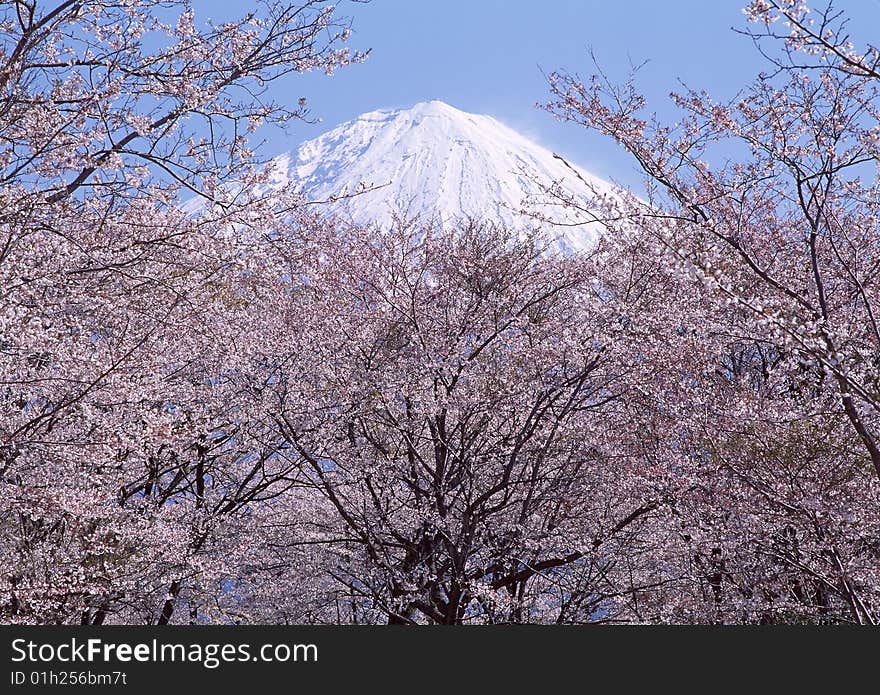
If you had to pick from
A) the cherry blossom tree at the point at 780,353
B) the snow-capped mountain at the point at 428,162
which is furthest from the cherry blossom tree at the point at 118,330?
the snow-capped mountain at the point at 428,162

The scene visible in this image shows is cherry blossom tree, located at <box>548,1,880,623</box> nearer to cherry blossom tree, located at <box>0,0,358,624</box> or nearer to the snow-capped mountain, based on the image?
cherry blossom tree, located at <box>0,0,358,624</box>

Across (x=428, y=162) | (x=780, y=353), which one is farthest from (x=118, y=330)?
(x=428, y=162)

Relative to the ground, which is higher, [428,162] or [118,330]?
[428,162]


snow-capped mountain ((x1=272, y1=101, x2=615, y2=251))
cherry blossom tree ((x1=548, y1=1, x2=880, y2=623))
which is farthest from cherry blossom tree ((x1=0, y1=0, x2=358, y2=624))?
snow-capped mountain ((x1=272, y1=101, x2=615, y2=251))

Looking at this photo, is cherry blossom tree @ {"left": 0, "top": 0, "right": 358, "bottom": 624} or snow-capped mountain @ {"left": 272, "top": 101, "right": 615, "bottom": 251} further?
snow-capped mountain @ {"left": 272, "top": 101, "right": 615, "bottom": 251}

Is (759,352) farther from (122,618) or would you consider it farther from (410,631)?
(122,618)

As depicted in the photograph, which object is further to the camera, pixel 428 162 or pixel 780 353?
pixel 428 162

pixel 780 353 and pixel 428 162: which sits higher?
pixel 428 162

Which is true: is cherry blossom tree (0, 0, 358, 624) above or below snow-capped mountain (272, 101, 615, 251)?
below

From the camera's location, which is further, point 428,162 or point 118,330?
point 428,162

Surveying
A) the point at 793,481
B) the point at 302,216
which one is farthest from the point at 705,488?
the point at 302,216

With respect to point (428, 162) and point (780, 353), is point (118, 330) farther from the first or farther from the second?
point (428, 162)

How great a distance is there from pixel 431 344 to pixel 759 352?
4.20 meters

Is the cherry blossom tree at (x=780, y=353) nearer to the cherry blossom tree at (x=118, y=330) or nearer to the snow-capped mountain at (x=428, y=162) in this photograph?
the cherry blossom tree at (x=118, y=330)
